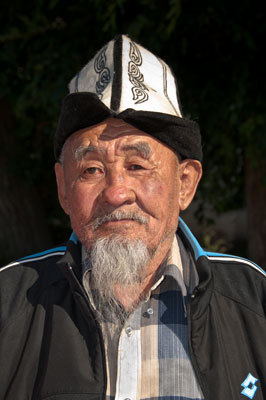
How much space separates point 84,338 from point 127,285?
345mm

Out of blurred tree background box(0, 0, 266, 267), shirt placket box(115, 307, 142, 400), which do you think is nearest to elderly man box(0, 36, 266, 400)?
shirt placket box(115, 307, 142, 400)

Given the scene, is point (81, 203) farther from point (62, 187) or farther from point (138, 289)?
point (138, 289)

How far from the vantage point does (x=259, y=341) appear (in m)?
2.34

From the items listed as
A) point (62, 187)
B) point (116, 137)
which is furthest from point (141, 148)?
point (62, 187)

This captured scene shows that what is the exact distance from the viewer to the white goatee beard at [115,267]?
2408mm

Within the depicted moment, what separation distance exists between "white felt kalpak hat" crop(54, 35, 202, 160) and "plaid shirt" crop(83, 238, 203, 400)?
691mm

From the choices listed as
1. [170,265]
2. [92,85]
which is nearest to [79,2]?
[92,85]

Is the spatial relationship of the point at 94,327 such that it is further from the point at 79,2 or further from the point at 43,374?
the point at 79,2

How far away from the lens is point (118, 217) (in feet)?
7.86

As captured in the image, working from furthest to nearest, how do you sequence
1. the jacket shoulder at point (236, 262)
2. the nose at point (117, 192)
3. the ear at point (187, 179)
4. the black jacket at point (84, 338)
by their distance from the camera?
the ear at point (187, 179) → the jacket shoulder at point (236, 262) → the nose at point (117, 192) → the black jacket at point (84, 338)

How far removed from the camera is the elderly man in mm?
2271

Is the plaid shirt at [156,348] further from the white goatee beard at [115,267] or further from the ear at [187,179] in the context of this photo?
the ear at [187,179]

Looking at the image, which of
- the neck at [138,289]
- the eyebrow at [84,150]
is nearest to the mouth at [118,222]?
the neck at [138,289]

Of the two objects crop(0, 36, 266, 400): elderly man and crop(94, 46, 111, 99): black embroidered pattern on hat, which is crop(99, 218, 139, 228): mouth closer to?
crop(0, 36, 266, 400): elderly man
